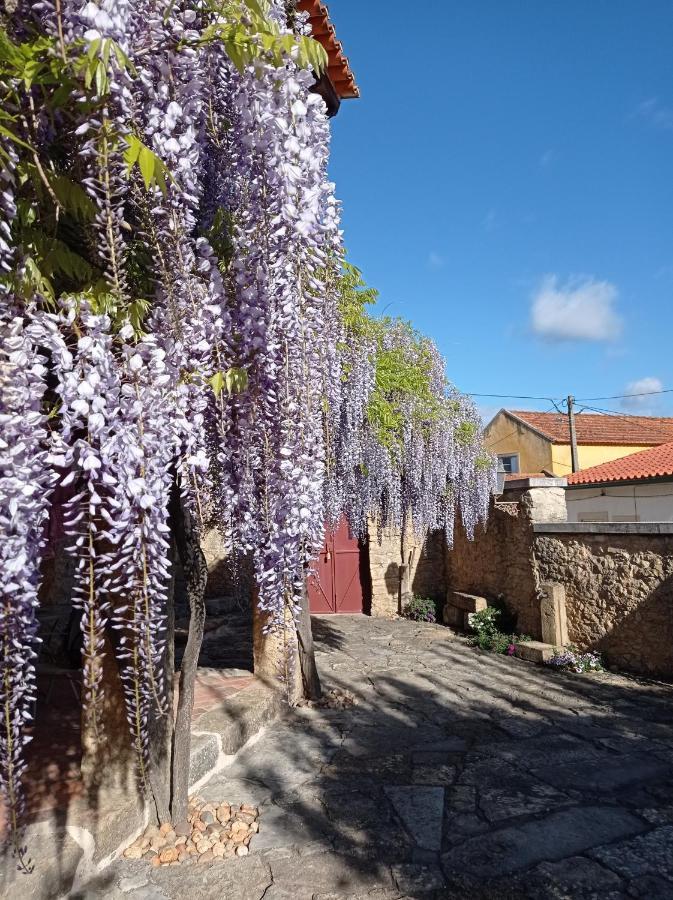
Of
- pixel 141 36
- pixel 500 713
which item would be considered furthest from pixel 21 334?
pixel 500 713

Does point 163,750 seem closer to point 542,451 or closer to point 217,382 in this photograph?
point 217,382

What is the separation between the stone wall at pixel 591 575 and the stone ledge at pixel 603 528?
1cm

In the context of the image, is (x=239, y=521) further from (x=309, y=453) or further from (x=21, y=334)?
(x=21, y=334)

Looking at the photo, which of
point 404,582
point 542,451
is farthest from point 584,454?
point 404,582

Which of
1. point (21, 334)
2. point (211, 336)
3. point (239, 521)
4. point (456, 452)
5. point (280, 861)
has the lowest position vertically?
point (280, 861)

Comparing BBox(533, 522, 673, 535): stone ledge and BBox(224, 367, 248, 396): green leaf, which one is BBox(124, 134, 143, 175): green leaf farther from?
BBox(533, 522, 673, 535): stone ledge

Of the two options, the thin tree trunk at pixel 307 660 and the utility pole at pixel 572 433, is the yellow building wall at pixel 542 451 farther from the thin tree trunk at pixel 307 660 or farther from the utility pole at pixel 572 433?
the thin tree trunk at pixel 307 660

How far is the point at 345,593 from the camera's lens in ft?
39.6

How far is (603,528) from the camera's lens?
24.6 ft

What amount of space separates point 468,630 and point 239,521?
8082 millimetres

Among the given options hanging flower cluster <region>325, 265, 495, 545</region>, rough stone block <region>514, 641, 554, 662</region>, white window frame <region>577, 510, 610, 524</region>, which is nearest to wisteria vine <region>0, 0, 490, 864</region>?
hanging flower cluster <region>325, 265, 495, 545</region>

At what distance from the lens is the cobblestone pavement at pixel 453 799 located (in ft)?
9.64

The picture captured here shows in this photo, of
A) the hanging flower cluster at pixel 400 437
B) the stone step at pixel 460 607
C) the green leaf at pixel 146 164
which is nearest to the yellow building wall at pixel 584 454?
the hanging flower cluster at pixel 400 437

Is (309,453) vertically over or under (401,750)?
over
